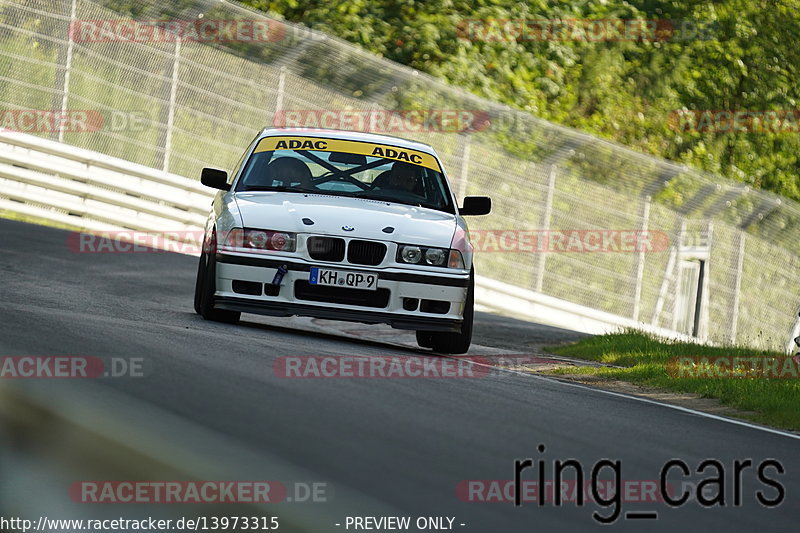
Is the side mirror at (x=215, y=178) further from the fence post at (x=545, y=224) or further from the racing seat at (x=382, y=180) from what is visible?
the fence post at (x=545, y=224)

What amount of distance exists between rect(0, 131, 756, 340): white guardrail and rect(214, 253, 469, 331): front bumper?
9967mm

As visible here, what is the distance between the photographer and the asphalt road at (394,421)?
5461mm

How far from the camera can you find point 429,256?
10.1m

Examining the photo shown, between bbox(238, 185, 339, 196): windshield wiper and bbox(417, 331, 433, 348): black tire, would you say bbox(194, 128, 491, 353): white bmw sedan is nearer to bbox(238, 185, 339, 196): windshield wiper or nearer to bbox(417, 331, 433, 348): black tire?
bbox(238, 185, 339, 196): windshield wiper

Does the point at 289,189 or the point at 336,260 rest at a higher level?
the point at 289,189

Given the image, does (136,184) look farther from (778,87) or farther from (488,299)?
(778,87)

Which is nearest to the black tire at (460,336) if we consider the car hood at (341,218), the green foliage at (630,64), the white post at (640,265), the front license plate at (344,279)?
the car hood at (341,218)

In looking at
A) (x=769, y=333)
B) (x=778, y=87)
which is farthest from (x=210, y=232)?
(x=778, y=87)

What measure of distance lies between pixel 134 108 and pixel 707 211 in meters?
8.31

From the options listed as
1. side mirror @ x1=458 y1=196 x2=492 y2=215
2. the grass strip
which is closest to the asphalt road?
the grass strip

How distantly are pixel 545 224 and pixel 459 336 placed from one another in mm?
9623

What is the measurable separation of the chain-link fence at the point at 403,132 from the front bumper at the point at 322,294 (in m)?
9.47

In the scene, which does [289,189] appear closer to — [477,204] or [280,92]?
[477,204]

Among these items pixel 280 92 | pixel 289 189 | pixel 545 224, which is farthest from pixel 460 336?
pixel 545 224
